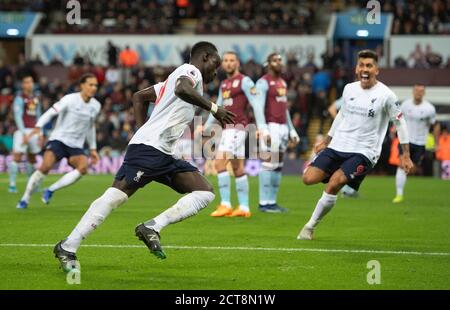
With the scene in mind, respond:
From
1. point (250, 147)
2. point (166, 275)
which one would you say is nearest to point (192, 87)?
point (166, 275)

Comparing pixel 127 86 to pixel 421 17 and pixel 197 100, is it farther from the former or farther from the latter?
pixel 197 100

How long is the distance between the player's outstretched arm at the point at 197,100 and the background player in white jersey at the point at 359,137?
332cm

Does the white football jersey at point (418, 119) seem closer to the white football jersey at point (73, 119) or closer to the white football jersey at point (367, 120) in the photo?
the white football jersey at point (73, 119)

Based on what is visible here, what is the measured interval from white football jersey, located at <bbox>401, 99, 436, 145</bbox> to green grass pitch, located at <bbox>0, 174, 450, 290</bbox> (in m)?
2.20

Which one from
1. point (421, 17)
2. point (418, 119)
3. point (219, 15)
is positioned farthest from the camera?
point (219, 15)

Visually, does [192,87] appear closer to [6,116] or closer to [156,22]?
[6,116]

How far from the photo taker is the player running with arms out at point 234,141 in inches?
663

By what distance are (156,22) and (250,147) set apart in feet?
46.0

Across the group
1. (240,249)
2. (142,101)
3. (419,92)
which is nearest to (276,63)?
(419,92)

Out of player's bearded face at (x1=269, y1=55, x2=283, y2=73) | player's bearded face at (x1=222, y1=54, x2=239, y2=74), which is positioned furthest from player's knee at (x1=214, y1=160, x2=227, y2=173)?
player's bearded face at (x1=269, y1=55, x2=283, y2=73)

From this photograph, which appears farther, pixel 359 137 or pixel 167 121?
pixel 359 137

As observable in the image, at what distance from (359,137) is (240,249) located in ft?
7.32

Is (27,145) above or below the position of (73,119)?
below

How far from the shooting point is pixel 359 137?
1294 centimetres
